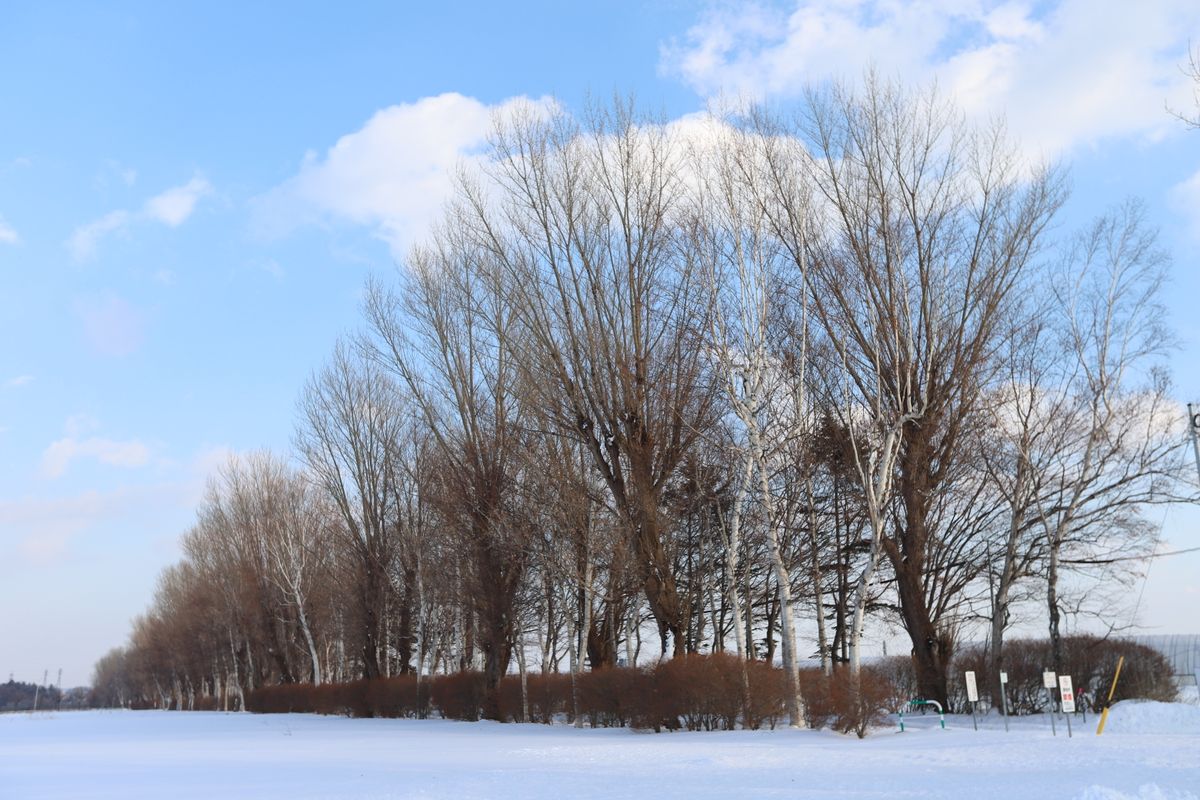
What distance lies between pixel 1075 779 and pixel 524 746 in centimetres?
1022

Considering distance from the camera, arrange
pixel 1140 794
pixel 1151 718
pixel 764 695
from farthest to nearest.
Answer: pixel 764 695
pixel 1151 718
pixel 1140 794

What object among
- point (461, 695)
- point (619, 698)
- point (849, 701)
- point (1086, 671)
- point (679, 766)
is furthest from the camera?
point (461, 695)

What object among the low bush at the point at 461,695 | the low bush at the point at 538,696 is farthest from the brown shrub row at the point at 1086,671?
the low bush at the point at 461,695

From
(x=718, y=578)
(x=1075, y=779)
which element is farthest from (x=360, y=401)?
(x=1075, y=779)

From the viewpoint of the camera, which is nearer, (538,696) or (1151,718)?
(1151,718)

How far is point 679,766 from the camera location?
1392 cm

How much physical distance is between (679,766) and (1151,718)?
10914 mm

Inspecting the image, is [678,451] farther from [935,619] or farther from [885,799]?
[885,799]

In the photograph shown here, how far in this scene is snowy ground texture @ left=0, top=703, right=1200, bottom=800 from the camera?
10.9 m

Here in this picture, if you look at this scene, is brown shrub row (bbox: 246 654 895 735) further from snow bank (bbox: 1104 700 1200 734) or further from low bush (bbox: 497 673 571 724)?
snow bank (bbox: 1104 700 1200 734)

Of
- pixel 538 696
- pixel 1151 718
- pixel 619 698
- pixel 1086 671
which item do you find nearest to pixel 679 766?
pixel 619 698

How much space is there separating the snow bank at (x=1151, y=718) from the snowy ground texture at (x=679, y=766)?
0.13 ft

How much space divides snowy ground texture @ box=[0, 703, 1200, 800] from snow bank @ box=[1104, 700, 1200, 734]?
1.5 inches

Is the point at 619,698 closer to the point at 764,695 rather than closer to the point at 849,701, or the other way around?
the point at 764,695
